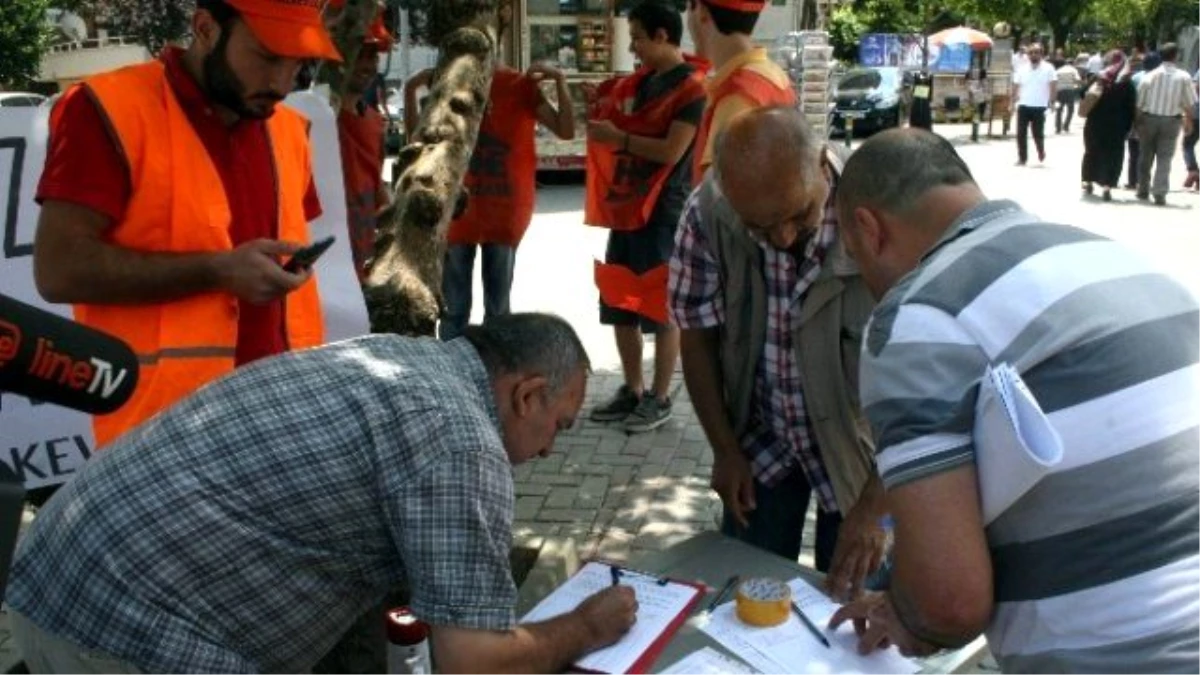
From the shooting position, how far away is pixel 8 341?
3.52ft

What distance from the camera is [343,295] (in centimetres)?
319

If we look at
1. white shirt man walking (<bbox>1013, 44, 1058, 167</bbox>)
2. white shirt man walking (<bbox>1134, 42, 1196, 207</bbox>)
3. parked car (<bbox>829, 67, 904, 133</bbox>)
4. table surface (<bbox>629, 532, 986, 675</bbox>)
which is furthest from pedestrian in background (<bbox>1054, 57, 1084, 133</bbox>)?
table surface (<bbox>629, 532, 986, 675</bbox>)

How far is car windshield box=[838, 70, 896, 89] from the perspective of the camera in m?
23.7

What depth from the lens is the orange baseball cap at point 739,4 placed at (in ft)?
13.5

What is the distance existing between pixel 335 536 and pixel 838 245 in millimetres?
1348

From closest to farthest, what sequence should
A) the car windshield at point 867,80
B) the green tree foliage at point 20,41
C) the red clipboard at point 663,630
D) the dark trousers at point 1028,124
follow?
the red clipboard at point 663,630
the dark trousers at point 1028,124
the green tree foliage at point 20,41
the car windshield at point 867,80

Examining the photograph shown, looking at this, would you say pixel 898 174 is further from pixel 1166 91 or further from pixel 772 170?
pixel 1166 91

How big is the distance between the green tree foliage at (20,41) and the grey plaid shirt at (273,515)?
24.4 m

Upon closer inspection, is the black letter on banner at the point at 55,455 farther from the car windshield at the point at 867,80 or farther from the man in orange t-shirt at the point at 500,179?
the car windshield at the point at 867,80

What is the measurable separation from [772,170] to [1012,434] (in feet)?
3.66

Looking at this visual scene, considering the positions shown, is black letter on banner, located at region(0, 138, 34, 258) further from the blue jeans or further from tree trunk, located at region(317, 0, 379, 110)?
the blue jeans

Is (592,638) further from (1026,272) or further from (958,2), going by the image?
(958,2)

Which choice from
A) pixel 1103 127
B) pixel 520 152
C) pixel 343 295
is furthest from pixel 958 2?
pixel 343 295

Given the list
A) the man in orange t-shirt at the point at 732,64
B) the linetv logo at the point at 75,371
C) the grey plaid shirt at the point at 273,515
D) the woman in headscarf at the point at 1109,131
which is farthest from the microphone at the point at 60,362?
the woman in headscarf at the point at 1109,131
